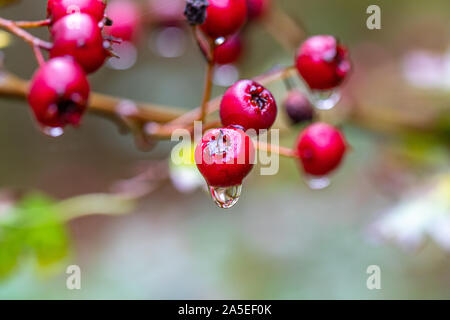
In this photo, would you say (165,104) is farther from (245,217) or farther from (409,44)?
(409,44)

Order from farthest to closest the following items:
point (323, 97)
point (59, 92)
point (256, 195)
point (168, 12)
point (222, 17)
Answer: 1. point (256, 195)
2. point (168, 12)
3. point (323, 97)
4. point (222, 17)
5. point (59, 92)

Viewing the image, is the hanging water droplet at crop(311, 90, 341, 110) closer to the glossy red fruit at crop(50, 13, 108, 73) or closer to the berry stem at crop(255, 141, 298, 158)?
the berry stem at crop(255, 141, 298, 158)

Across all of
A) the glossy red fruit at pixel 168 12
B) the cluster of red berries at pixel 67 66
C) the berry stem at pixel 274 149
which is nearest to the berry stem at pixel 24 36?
the cluster of red berries at pixel 67 66

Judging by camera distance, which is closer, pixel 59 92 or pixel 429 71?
pixel 59 92

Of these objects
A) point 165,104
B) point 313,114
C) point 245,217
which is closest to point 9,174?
point 165,104

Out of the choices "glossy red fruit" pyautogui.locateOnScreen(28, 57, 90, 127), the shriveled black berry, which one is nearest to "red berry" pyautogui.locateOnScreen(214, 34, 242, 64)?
the shriveled black berry

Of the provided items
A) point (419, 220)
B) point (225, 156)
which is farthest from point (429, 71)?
point (225, 156)

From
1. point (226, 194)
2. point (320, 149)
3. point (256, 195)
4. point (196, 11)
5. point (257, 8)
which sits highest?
point (257, 8)

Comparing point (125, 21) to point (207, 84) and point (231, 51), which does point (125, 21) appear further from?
point (207, 84)
